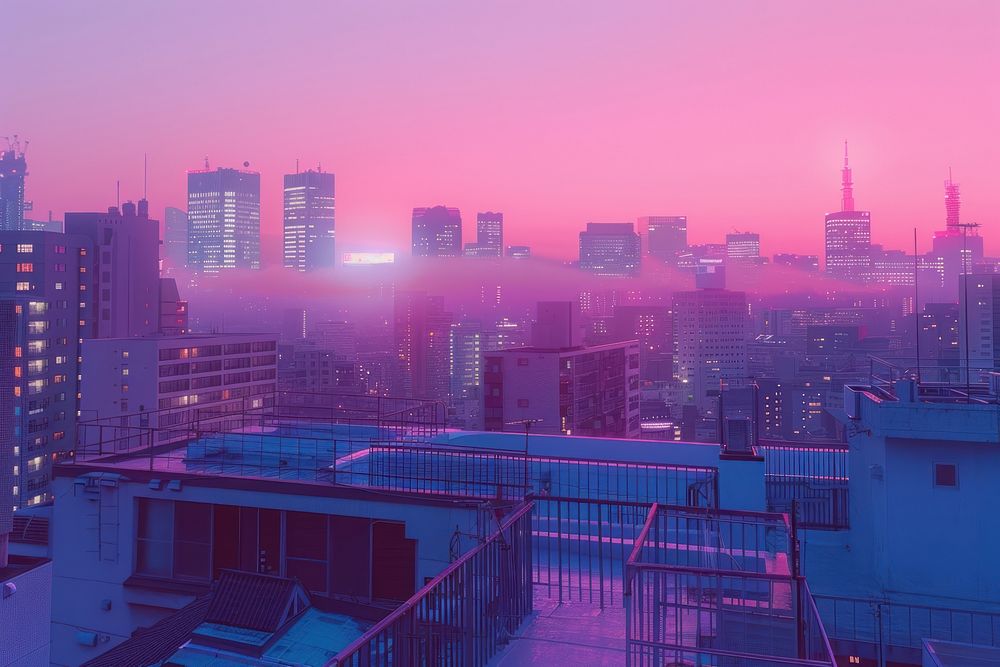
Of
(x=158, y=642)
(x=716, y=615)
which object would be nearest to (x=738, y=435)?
(x=716, y=615)

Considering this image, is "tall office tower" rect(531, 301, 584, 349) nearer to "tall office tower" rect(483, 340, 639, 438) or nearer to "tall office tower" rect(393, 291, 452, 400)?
"tall office tower" rect(483, 340, 639, 438)

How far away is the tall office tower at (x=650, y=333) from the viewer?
404 ft

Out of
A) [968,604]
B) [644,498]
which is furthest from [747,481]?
[968,604]

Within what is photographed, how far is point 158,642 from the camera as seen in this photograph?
873cm

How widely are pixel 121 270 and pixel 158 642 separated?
95.2 m

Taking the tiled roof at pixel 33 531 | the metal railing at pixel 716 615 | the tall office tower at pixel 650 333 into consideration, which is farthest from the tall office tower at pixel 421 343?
the metal railing at pixel 716 615

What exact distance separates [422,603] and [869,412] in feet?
→ 27.9

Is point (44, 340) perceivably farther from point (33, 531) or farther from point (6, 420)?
point (6, 420)

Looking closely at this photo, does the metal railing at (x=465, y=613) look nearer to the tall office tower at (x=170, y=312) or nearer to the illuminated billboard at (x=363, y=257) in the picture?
the illuminated billboard at (x=363, y=257)

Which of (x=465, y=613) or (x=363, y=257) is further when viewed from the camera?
(x=363, y=257)

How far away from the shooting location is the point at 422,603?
16.5 ft

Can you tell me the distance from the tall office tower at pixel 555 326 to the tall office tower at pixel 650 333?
57614 mm

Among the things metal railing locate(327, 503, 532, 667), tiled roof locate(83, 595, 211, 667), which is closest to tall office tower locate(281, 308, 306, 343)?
tiled roof locate(83, 595, 211, 667)

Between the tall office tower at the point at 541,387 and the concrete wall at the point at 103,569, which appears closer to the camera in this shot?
the concrete wall at the point at 103,569
